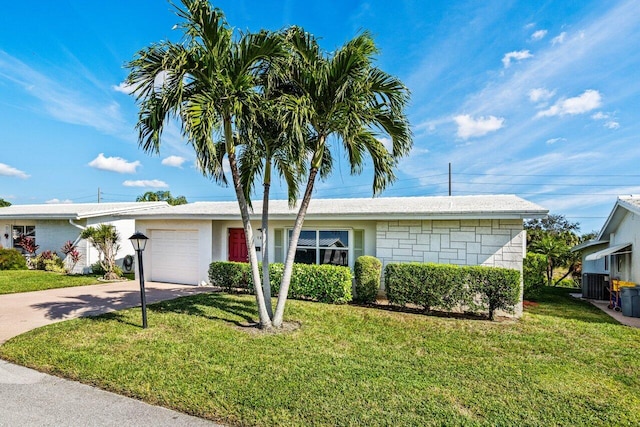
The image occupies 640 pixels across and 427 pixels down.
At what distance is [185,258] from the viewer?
1323cm

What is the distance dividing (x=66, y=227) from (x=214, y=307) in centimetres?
1407

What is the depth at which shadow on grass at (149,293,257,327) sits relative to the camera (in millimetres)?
7686

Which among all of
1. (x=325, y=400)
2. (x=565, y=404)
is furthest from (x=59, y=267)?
(x=565, y=404)

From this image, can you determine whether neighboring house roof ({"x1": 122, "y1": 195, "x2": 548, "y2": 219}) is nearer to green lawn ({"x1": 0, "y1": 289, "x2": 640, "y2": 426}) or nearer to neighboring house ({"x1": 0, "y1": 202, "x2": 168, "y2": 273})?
green lawn ({"x1": 0, "y1": 289, "x2": 640, "y2": 426})

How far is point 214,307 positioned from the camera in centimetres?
872

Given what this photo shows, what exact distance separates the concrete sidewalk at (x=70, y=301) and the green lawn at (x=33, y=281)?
2.40ft

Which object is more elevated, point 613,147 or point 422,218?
point 613,147

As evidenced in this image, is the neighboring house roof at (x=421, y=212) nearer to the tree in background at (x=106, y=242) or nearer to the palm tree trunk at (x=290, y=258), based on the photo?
the palm tree trunk at (x=290, y=258)

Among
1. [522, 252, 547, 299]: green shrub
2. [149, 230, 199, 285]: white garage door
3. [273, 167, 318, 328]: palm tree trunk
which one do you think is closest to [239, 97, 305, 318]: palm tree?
[273, 167, 318, 328]: palm tree trunk

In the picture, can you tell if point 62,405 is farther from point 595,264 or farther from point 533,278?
point 595,264

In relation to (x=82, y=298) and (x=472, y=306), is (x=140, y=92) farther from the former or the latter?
(x=472, y=306)

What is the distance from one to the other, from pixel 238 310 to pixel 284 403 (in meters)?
4.92

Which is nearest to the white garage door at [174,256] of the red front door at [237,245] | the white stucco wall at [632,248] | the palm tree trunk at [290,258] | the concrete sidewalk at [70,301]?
the concrete sidewalk at [70,301]

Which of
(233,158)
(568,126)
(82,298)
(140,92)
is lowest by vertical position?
(82,298)
